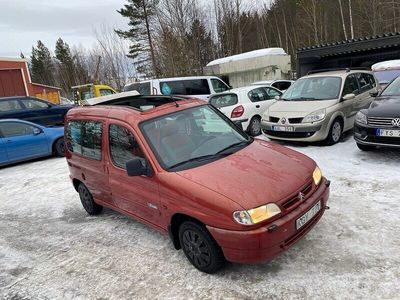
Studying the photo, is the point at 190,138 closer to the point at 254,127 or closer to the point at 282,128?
the point at 282,128

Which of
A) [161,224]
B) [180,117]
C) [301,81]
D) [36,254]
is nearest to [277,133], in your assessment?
[301,81]

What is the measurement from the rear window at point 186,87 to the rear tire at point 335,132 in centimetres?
722

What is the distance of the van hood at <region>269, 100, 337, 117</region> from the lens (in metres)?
7.61

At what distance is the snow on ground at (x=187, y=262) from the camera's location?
3.14m

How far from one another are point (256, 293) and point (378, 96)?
5568mm

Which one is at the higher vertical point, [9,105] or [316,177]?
[9,105]

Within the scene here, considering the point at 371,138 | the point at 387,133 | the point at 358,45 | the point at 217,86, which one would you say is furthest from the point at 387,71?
the point at 387,133

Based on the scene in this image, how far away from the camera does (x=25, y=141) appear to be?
9703 mm

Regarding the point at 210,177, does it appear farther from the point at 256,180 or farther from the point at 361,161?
the point at 361,161

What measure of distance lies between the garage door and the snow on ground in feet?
76.9

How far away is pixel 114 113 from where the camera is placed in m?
4.27

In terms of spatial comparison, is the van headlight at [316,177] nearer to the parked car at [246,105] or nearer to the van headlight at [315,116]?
the van headlight at [315,116]

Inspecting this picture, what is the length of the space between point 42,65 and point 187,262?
64.4 metres

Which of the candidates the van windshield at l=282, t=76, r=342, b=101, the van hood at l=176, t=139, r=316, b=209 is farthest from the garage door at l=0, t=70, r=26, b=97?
the van hood at l=176, t=139, r=316, b=209
